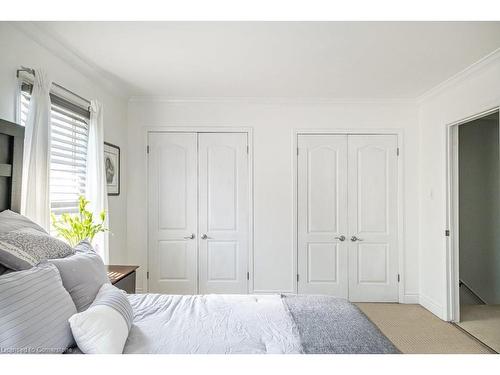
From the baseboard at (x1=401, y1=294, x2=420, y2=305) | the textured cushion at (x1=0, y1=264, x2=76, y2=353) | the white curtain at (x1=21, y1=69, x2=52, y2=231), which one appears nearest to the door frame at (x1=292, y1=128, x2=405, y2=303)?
the baseboard at (x1=401, y1=294, x2=420, y2=305)

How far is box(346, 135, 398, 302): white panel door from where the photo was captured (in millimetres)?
4098

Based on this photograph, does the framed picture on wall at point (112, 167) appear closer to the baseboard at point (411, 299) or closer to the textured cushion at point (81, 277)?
the textured cushion at point (81, 277)

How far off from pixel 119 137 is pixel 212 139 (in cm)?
108

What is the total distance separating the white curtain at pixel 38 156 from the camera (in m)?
2.05

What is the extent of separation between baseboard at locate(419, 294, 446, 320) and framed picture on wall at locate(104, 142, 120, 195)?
3770mm

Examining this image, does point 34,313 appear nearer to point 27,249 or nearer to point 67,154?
point 27,249

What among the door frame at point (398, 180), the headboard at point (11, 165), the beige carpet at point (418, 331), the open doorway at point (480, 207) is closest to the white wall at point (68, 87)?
the headboard at point (11, 165)

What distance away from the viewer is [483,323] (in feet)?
11.2

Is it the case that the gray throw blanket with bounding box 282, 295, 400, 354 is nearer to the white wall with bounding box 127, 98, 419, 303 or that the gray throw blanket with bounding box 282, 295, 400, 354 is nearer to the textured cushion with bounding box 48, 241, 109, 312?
the textured cushion with bounding box 48, 241, 109, 312

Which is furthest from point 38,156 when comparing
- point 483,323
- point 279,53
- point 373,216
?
point 483,323

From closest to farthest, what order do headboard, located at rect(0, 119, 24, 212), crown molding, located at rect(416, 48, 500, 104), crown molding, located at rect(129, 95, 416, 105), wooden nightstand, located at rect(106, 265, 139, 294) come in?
headboard, located at rect(0, 119, 24, 212) → wooden nightstand, located at rect(106, 265, 139, 294) → crown molding, located at rect(416, 48, 500, 104) → crown molding, located at rect(129, 95, 416, 105)

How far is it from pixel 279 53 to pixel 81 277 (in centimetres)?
209
